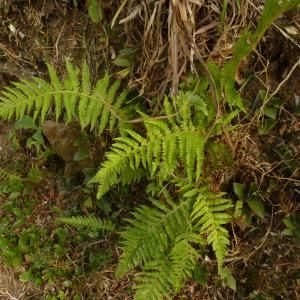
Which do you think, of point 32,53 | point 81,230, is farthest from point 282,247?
point 32,53

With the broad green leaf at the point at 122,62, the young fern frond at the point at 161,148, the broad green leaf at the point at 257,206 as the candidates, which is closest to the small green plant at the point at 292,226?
the broad green leaf at the point at 257,206

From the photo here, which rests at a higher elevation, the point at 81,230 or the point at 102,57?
the point at 102,57

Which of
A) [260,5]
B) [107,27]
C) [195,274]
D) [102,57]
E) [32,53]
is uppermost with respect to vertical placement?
[260,5]

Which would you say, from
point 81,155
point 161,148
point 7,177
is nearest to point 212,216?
point 161,148

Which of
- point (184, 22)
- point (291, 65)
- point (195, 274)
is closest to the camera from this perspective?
point (184, 22)

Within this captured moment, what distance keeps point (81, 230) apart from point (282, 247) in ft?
4.68

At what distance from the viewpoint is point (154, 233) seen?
2584 millimetres

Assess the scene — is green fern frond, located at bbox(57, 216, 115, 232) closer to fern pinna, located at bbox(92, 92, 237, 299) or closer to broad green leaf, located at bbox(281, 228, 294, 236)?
fern pinna, located at bbox(92, 92, 237, 299)

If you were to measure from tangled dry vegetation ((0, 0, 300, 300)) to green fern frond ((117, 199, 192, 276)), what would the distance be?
0.32 metres

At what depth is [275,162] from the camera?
2662mm

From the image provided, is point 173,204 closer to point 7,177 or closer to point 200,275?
point 200,275

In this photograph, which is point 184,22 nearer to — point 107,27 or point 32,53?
point 107,27

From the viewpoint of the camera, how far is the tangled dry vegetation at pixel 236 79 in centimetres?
252

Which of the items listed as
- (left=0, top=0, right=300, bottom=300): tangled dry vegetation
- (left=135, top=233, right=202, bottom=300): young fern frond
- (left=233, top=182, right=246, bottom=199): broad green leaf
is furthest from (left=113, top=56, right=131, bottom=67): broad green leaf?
(left=135, top=233, right=202, bottom=300): young fern frond
